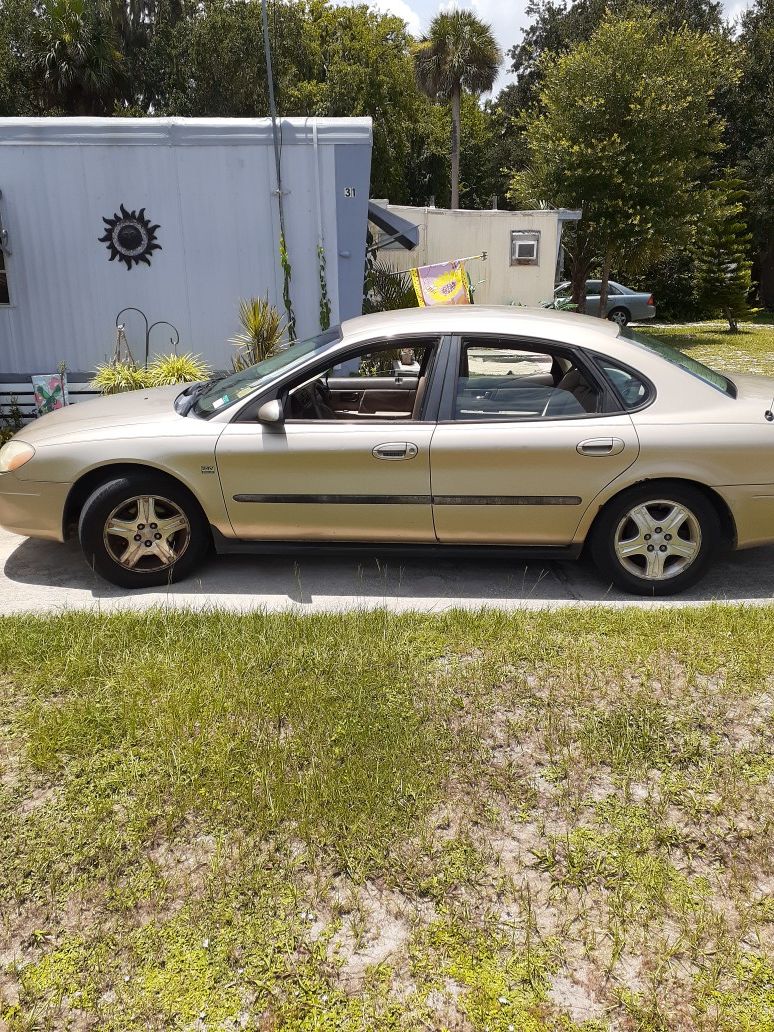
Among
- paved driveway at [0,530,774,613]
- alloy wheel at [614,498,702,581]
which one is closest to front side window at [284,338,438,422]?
paved driveway at [0,530,774,613]

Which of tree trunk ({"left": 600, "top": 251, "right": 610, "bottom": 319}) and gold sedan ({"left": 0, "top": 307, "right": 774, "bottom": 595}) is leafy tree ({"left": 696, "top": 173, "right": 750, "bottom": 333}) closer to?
tree trunk ({"left": 600, "top": 251, "right": 610, "bottom": 319})

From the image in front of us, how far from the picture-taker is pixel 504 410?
484cm

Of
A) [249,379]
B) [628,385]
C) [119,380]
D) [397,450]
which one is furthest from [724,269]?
[397,450]

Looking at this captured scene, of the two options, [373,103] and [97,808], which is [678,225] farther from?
[97,808]

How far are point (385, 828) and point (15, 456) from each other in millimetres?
3285

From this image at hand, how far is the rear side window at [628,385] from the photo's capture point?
4738 mm

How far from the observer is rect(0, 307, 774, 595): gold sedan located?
4.67m

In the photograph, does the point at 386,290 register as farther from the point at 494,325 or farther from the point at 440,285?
the point at 494,325

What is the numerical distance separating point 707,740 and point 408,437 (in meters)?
2.21

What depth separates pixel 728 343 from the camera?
20.7 m

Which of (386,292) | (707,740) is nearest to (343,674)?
(707,740)

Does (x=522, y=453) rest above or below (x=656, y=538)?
above

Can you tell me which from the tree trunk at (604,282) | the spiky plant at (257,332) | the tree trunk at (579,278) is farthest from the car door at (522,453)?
the tree trunk at (579,278)

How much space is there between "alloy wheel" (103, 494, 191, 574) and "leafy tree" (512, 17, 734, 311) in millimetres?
16652
